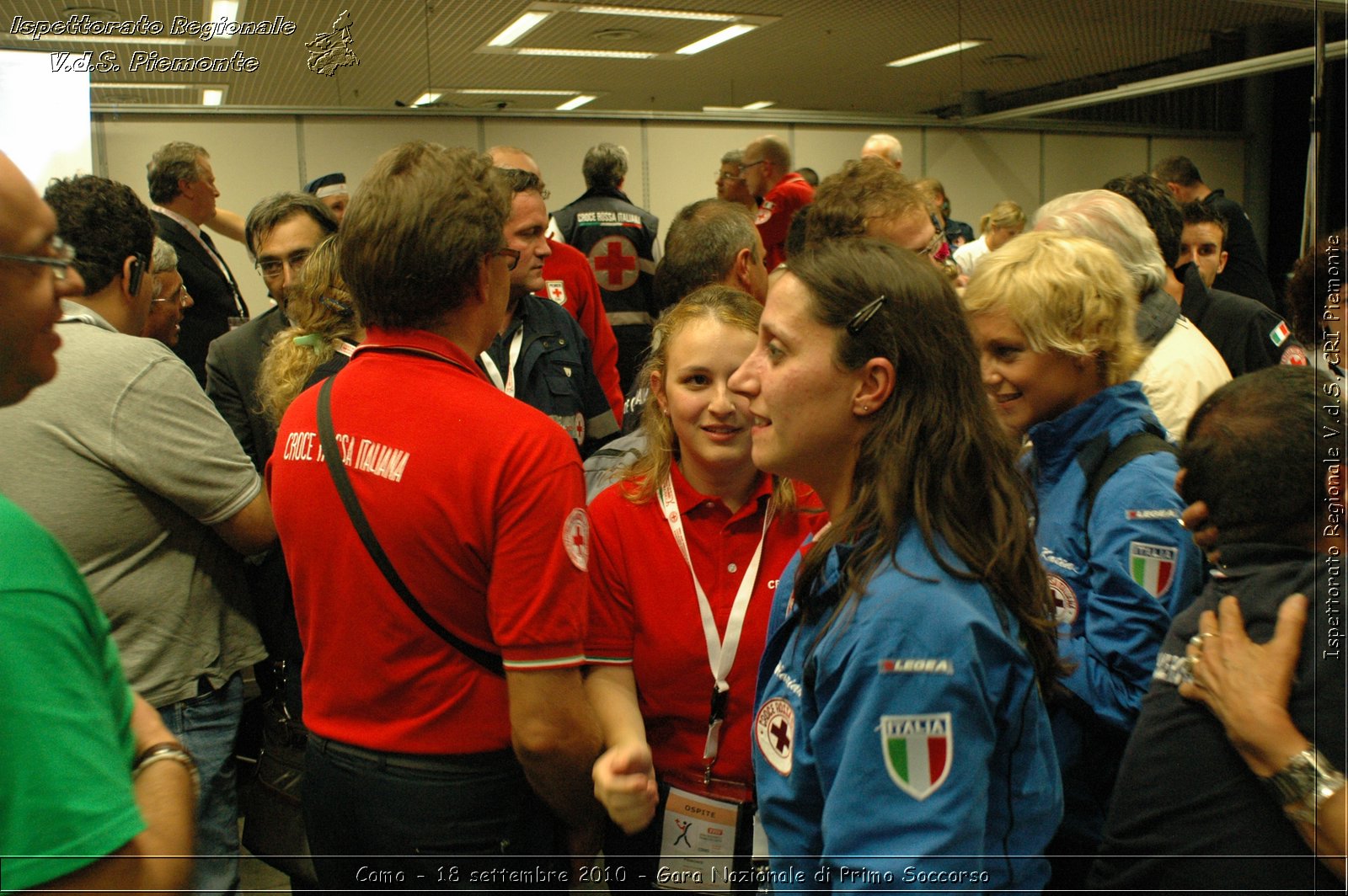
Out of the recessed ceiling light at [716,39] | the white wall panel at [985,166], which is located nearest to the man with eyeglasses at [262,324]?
the recessed ceiling light at [716,39]

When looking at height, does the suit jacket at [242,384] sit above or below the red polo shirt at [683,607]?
above

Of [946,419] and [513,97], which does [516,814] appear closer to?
[946,419]

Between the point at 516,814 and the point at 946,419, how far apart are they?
0.94 metres

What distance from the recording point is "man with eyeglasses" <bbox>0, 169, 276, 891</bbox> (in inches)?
56.9

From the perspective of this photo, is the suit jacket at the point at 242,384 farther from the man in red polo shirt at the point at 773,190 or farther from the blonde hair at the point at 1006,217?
the blonde hair at the point at 1006,217

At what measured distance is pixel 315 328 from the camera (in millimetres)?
2127

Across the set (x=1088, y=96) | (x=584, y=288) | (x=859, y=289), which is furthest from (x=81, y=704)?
(x=1088, y=96)

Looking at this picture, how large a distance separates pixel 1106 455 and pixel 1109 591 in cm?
24

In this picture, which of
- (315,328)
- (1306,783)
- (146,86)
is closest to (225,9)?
(146,86)

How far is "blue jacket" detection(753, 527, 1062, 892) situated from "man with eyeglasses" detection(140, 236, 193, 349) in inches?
74.2

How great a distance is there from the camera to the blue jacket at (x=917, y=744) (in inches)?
38.0

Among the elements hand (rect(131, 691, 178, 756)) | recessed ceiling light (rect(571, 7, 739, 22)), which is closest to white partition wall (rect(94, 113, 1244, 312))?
recessed ceiling light (rect(571, 7, 739, 22))

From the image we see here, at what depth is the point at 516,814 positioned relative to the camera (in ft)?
4.96

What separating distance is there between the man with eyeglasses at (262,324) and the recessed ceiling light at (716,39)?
4.05 meters
